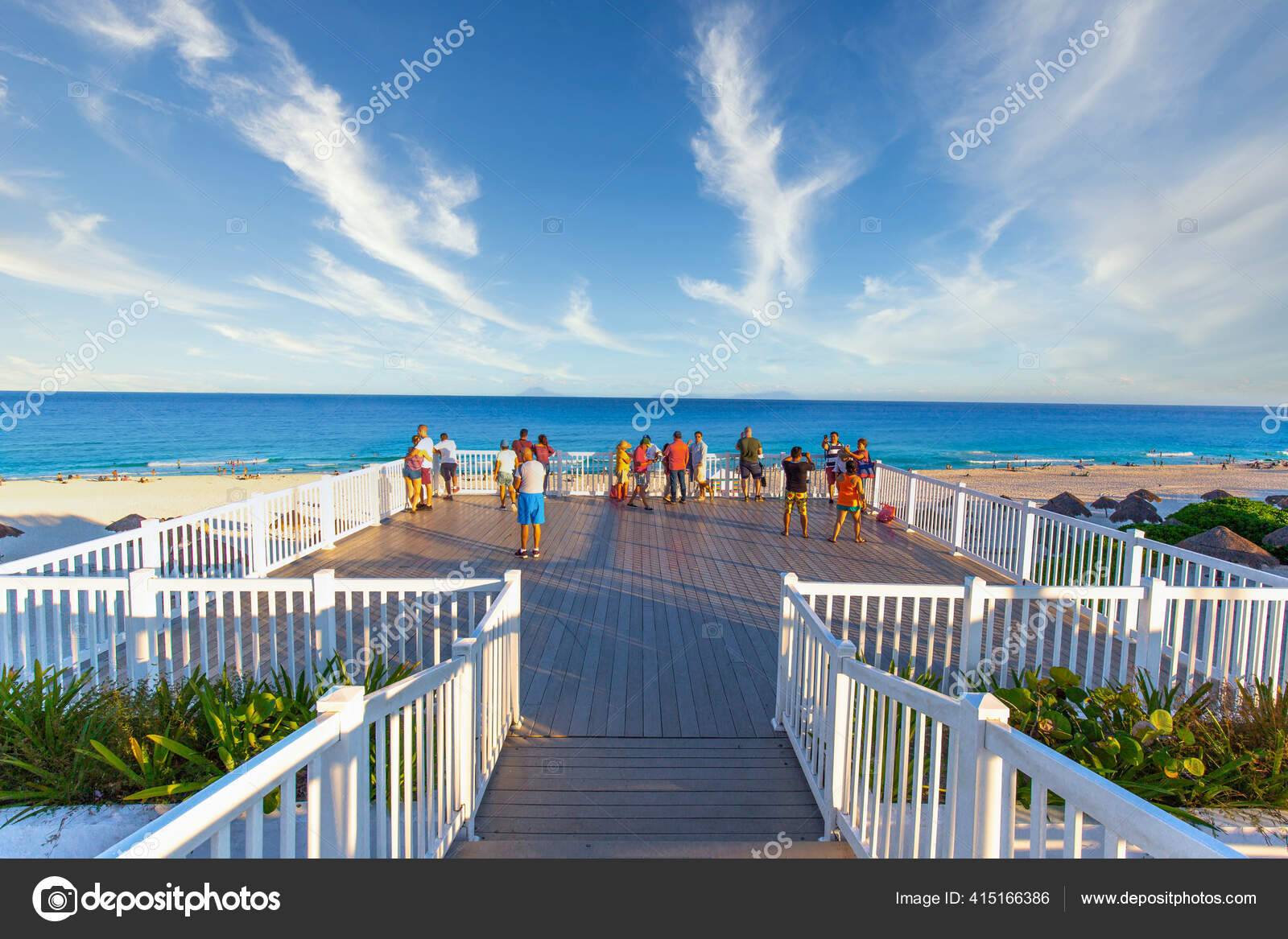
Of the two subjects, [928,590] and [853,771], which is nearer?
[853,771]

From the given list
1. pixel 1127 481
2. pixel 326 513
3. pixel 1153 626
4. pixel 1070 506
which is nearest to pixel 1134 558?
pixel 1153 626

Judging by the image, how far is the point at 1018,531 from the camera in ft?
26.7

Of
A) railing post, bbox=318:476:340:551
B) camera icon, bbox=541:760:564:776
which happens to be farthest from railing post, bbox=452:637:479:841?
railing post, bbox=318:476:340:551

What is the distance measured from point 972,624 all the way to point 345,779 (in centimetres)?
410

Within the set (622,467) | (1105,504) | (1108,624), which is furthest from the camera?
(1105,504)

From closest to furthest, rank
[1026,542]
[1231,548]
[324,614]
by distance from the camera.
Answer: [324,614] → [1026,542] → [1231,548]

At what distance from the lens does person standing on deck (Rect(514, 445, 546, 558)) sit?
8703 millimetres

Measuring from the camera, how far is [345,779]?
82.6 inches

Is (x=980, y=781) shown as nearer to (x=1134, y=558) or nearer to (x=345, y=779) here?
(x=345, y=779)
